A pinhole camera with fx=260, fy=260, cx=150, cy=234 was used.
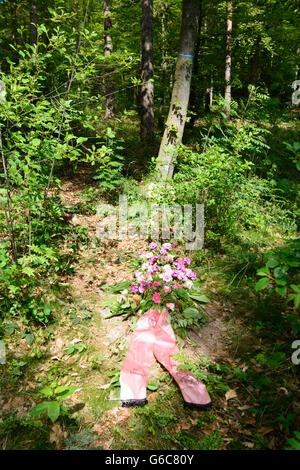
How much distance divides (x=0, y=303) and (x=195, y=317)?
2.27 m

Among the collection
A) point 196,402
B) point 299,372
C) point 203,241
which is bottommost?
point 196,402

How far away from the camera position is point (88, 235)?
4711 millimetres

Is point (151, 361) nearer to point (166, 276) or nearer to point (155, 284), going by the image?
point (155, 284)

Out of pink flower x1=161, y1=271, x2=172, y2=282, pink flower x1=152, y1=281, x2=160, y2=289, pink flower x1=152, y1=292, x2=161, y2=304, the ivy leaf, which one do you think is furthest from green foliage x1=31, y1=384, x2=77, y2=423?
the ivy leaf

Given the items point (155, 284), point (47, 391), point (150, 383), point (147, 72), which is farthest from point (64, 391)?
point (147, 72)

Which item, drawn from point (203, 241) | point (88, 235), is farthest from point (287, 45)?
point (88, 235)

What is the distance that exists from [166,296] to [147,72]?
724 centimetres

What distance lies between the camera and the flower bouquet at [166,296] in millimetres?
3096

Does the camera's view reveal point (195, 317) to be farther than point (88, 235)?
No

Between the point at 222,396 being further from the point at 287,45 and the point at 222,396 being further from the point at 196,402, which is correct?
the point at 287,45

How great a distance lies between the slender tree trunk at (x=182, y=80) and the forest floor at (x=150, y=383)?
2.65 metres

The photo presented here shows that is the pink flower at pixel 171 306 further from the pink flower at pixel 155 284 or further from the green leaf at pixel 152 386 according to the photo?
the green leaf at pixel 152 386

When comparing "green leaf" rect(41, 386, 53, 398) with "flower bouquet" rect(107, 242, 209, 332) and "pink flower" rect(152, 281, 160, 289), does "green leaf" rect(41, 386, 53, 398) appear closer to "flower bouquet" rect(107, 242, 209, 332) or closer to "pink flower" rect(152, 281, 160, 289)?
"flower bouquet" rect(107, 242, 209, 332)
